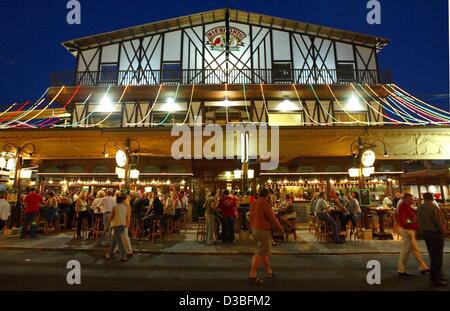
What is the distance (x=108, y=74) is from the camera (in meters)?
17.6

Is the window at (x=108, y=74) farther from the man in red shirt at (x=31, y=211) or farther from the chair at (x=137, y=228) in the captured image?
the chair at (x=137, y=228)

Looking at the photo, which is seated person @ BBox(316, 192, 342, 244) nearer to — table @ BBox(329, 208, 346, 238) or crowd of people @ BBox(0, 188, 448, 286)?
crowd of people @ BBox(0, 188, 448, 286)

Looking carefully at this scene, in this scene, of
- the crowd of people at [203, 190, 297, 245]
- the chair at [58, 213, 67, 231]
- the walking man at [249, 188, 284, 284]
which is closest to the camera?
the walking man at [249, 188, 284, 284]

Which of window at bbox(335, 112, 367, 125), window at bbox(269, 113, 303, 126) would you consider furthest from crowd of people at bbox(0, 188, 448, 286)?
window at bbox(269, 113, 303, 126)

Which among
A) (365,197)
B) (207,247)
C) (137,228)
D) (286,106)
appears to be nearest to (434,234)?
(365,197)

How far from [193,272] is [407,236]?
5.18 meters

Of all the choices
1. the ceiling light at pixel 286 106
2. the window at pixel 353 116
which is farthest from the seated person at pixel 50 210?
the window at pixel 353 116

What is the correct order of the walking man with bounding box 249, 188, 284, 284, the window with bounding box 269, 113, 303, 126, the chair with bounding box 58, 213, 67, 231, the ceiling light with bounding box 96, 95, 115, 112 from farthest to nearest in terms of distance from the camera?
the ceiling light with bounding box 96, 95, 115, 112
the window with bounding box 269, 113, 303, 126
the chair with bounding box 58, 213, 67, 231
the walking man with bounding box 249, 188, 284, 284

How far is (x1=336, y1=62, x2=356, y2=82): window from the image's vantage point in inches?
684

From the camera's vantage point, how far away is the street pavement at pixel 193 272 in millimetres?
5680

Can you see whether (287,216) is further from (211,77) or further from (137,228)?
(211,77)

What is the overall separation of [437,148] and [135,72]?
55.1ft

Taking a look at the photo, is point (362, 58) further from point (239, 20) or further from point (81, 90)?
point (81, 90)

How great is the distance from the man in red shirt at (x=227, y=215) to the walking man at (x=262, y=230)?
4028 mm
